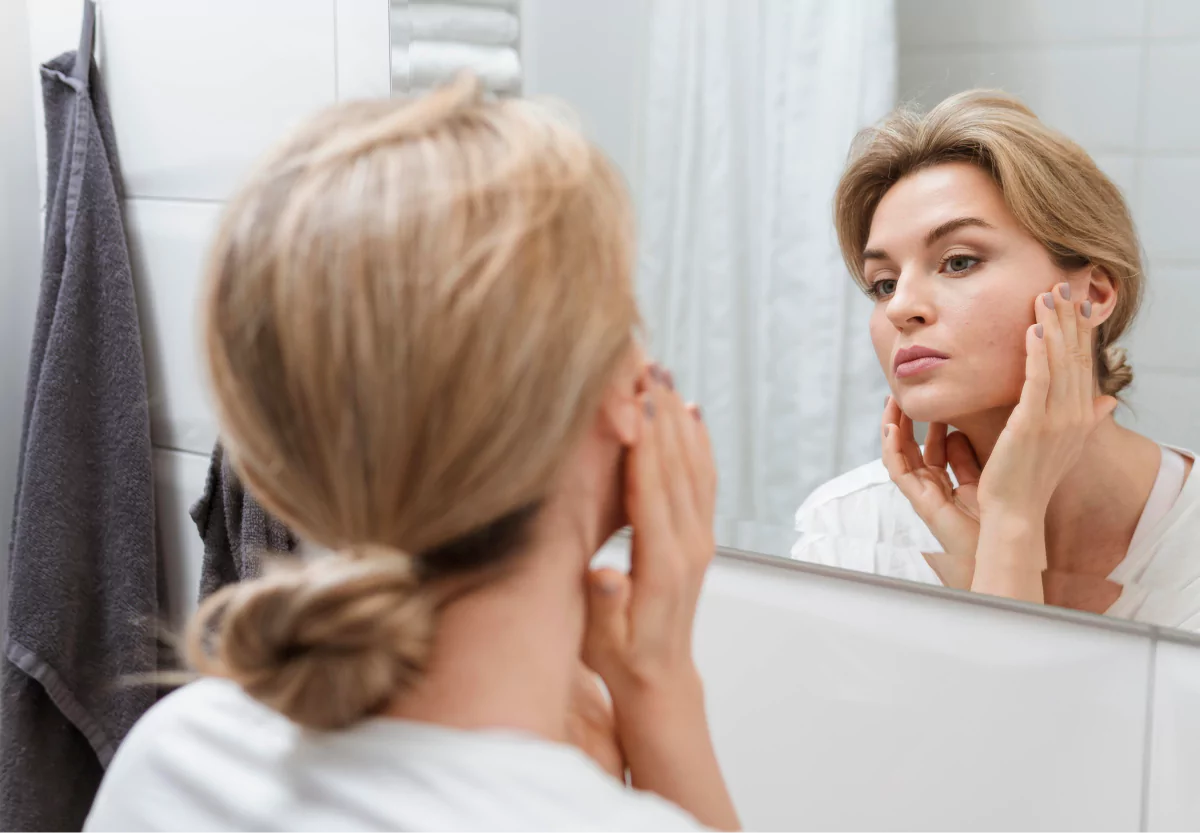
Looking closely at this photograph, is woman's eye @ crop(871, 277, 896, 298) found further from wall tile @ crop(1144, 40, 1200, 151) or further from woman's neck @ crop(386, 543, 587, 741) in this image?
woman's neck @ crop(386, 543, 587, 741)

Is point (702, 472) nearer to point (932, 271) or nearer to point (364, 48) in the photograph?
point (932, 271)

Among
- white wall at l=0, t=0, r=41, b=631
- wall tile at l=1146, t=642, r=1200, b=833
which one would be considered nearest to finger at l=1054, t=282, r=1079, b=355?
wall tile at l=1146, t=642, r=1200, b=833

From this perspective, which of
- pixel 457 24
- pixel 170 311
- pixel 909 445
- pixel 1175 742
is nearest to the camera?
pixel 1175 742

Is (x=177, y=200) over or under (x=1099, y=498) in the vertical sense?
over

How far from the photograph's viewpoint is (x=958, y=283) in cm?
77

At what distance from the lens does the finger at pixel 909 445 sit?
834 mm

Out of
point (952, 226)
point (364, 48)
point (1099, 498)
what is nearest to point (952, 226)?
point (952, 226)

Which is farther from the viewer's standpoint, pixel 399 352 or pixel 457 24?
pixel 457 24

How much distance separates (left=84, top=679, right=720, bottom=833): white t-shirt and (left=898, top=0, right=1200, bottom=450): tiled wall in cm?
46

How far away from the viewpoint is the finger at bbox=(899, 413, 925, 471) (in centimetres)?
83

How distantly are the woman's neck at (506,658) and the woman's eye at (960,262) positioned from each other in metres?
0.38

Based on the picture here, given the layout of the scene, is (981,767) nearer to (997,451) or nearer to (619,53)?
(997,451)

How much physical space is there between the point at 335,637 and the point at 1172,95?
0.62 m

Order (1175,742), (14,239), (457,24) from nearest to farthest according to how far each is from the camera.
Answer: (1175,742) → (457,24) → (14,239)
